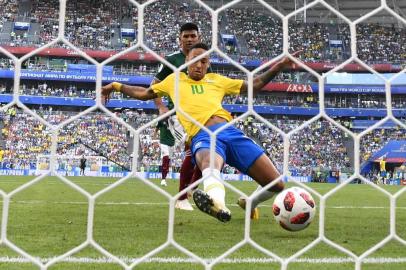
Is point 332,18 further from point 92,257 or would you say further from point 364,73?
point 92,257

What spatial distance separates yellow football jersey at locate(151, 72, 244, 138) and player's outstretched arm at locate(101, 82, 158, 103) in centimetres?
7

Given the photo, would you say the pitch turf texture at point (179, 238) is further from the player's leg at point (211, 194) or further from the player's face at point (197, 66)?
the player's face at point (197, 66)

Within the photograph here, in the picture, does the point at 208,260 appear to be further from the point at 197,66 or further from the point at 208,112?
the point at 197,66

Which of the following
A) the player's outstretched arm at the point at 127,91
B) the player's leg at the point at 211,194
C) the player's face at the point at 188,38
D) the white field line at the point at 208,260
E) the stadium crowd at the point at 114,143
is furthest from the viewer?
the stadium crowd at the point at 114,143

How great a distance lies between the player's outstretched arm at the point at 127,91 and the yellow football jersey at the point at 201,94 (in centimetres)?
7

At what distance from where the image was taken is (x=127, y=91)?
278cm

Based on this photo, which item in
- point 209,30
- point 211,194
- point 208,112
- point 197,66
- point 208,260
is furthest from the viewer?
point 209,30

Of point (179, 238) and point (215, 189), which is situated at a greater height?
point (215, 189)

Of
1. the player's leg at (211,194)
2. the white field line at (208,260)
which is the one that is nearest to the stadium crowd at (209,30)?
the player's leg at (211,194)

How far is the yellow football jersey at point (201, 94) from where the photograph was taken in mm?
3064

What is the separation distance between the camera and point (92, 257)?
7.80ft

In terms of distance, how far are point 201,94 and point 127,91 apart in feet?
1.70

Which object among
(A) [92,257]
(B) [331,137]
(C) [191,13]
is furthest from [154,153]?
(A) [92,257]

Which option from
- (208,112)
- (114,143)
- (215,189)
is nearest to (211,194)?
(215,189)
